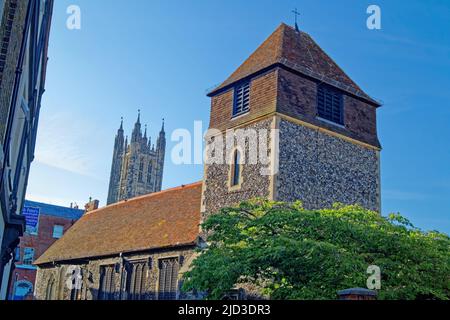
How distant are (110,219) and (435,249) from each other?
23263 millimetres

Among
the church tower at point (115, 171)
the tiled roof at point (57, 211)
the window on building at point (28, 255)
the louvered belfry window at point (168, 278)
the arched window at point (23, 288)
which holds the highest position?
the church tower at point (115, 171)

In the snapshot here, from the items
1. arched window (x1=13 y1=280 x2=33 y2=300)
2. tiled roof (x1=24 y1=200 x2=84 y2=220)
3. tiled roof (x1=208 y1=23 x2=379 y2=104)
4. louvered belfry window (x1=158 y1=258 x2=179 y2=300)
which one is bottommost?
arched window (x1=13 y1=280 x2=33 y2=300)

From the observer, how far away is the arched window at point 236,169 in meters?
20.0

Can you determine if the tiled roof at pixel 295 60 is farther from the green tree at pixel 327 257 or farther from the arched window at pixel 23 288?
the arched window at pixel 23 288

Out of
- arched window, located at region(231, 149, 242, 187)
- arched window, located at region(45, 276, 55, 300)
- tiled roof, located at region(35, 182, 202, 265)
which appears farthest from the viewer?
arched window, located at region(45, 276, 55, 300)

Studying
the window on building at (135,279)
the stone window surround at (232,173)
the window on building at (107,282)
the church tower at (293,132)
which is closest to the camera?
the church tower at (293,132)

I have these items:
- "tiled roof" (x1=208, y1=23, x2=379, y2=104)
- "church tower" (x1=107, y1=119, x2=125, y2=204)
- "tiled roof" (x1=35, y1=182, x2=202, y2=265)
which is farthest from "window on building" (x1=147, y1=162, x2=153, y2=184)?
"tiled roof" (x1=208, y1=23, x2=379, y2=104)

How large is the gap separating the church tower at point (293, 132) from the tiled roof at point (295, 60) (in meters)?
0.06

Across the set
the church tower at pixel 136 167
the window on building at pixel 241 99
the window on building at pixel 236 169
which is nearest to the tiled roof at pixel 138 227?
the window on building at pixel 236 169

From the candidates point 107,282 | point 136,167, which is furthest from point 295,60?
point 136,167

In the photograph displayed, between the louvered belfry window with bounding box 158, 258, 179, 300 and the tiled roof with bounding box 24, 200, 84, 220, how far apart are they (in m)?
28.3

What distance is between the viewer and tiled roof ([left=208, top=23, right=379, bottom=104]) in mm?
20656

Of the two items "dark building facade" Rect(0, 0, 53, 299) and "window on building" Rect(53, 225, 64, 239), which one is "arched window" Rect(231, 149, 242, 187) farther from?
"window on building" Rect(53, 225, 64, 239)

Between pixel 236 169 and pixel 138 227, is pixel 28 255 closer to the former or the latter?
pixel 138 227
